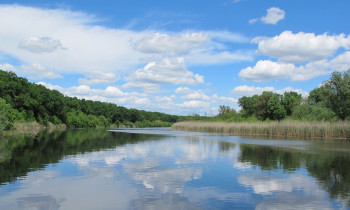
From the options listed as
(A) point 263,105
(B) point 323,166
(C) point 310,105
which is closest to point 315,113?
(C) point 310,105

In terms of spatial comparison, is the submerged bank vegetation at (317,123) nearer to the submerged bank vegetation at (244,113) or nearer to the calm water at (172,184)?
the submerged bank vegetation at (244,113)

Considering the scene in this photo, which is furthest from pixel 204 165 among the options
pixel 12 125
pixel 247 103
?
pixel 247 103

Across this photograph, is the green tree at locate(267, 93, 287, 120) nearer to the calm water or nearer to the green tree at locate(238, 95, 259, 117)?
the green tree at locate(238, 95, 259, 117)

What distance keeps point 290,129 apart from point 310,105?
24515 millimetres

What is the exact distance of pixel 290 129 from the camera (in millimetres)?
41406

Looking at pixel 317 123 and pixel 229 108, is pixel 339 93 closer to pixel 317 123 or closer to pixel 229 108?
pixel 317 123

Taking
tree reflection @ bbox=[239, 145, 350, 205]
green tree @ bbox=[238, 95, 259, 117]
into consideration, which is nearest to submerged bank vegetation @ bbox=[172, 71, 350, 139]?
tree reflection @ bbox=[239, 145, 350, 205]

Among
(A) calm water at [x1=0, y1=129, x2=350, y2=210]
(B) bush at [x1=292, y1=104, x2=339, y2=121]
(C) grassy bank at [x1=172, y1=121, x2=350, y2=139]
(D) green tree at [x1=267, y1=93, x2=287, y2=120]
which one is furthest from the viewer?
(D) green tree at [x1=267, y1=93, x2=287, y2=120]

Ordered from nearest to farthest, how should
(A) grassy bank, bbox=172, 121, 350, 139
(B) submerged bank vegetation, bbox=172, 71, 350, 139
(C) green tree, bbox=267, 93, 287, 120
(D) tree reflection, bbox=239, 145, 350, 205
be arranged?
(D) tree reflection, bbox=239, 145, 350, 205 → (A) grassy bank, bbox=172, 121, 350, 139 → (B) submerged bank vegetation, bbox=172, 71, 350, 139 → (C) green tree, bbox=267, 93, 287, 120

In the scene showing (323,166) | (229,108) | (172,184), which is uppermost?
(229,108)

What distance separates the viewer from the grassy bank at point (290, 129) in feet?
121

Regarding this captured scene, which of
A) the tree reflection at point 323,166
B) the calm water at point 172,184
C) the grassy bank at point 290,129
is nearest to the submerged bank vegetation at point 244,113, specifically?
the grassy bank at point 290,129

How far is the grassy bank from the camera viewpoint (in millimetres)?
37031

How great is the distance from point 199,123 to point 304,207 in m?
52.0
